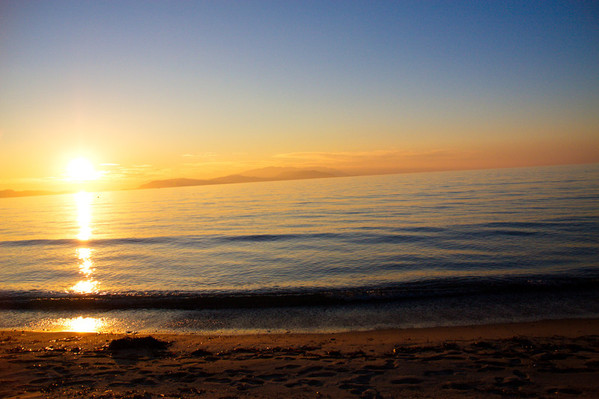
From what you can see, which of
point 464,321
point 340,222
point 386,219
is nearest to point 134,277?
point 464,321

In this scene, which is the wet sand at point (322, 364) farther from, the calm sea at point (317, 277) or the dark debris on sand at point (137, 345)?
the calm sea at point (317, 277)

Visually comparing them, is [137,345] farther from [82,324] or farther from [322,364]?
[322,364]

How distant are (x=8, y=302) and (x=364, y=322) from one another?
1556 centimetres

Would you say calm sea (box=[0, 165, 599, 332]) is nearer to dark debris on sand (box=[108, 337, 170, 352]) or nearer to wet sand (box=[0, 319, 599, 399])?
wet sand (box=[0, 319, 599, 399])

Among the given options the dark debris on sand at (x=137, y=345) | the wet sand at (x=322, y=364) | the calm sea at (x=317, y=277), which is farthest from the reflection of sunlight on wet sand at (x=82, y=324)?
the dark debris on sand at (x=137, y=345)

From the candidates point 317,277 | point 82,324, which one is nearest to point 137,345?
point 82,324

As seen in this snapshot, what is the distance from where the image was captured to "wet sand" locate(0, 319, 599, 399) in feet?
21.5

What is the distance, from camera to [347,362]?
789 centimetres

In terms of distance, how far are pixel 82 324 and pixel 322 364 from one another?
9574 mm

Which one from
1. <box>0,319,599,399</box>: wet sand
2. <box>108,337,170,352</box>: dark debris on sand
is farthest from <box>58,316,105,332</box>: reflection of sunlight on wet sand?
<box>108,337,170,352</box>: dark debris on sand

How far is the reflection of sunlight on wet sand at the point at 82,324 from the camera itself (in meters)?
11.7

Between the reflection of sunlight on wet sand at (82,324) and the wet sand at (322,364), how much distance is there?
4.28 feet

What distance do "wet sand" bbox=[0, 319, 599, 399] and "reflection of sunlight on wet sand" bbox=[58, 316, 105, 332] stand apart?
1304 millimetres

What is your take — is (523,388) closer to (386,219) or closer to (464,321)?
(464,321)
